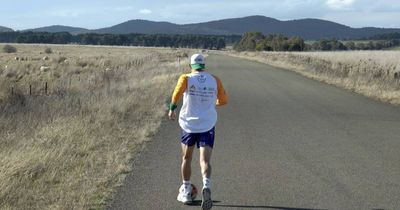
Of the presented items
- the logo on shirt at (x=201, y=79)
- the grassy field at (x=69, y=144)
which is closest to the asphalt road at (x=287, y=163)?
the grassy field at (x=69, y=144)

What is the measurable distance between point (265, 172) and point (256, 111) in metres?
6.74

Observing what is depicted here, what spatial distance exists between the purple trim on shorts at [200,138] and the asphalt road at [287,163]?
66 cm

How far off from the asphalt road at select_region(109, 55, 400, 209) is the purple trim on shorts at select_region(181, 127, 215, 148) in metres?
0.66

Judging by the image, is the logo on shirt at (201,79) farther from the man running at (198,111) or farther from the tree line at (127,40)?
the tree line at (127,40)

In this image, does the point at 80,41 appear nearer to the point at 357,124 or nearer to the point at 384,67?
the point at 384,67

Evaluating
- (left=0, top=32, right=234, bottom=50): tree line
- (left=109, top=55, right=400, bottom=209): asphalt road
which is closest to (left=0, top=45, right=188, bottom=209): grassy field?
(left=109, top=55, right=400, bottom=209): asphalt road

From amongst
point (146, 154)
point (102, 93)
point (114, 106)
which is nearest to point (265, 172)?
point (146, 154)

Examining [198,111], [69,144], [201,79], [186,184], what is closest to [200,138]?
[198,111]

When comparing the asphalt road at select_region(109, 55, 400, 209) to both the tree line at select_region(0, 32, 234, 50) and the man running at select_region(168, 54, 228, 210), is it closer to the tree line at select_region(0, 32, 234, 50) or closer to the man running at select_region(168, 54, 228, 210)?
the man running at select_region(168, 54, 228, 210)

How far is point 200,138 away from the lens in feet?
18.6

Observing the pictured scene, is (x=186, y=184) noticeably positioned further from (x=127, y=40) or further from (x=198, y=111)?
(x=127, y=40)

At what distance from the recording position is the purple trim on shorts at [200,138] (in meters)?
5.64

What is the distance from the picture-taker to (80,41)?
18712cm

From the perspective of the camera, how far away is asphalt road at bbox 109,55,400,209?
19.0 ft
